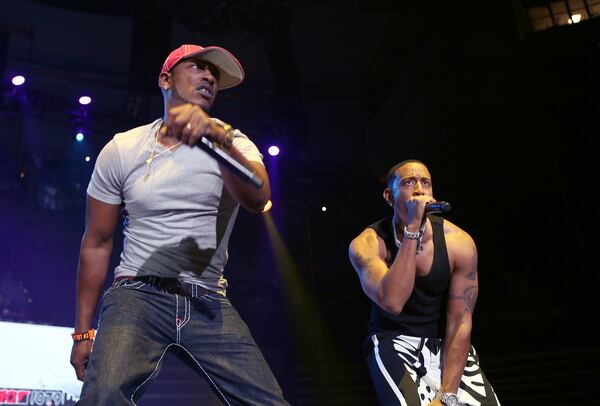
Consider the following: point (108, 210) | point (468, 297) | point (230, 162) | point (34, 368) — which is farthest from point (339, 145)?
point (230, 162)

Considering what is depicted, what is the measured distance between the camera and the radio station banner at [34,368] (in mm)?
A: 4910

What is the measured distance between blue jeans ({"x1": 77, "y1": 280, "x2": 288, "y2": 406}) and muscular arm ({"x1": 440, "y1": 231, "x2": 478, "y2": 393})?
1279 millimetres

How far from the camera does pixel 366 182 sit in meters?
10.9

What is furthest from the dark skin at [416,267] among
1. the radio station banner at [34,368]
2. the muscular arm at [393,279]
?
the radio station banner at [34,368]

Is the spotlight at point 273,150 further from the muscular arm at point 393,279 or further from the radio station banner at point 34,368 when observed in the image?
the muscular arm at point 393,279

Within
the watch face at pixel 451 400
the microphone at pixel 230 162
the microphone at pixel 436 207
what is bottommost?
the watch face at pixel 451 400

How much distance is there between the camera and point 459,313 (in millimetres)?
3031

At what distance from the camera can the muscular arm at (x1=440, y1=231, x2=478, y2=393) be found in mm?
2850

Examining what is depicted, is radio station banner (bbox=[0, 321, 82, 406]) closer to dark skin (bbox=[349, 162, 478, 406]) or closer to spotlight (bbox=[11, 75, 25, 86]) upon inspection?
dark skin (bbox=[349, 162, 478, 406])

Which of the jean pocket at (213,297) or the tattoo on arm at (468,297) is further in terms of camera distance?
the tattoo on arm at (468,297)

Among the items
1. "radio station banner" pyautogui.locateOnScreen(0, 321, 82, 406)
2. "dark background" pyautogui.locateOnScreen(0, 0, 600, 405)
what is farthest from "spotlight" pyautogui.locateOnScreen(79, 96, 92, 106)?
"radio station banner" pyautogui.locateOnScreen(0, 321, 82, 406)

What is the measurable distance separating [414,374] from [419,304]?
14.1 inches

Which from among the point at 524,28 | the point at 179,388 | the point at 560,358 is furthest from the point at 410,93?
the point at 179,388

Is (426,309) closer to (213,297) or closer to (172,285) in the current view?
(213,297)
